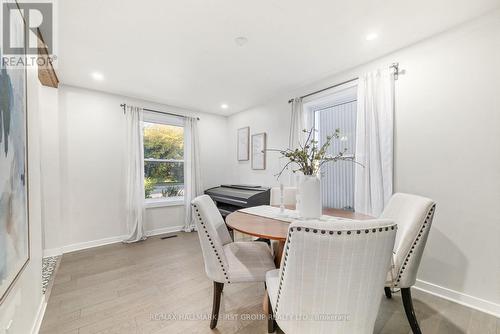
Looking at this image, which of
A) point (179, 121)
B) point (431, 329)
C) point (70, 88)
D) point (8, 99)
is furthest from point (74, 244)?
point (431, 329)

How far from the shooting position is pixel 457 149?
1967mm

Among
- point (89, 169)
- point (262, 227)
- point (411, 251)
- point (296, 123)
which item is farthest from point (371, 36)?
point (89, 169)

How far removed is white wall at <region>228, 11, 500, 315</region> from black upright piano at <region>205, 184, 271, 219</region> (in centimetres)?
180

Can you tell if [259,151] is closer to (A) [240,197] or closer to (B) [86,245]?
(A) [240,197]

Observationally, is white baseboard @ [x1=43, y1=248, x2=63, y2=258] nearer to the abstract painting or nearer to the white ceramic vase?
the abstract painting

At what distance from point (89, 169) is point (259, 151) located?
9.17 ft

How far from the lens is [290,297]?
0.97m

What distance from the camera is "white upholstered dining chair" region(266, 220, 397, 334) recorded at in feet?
2.81

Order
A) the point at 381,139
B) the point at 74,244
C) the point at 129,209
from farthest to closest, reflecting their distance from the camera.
Answer: the point at 129,209 → the point at 74,244 → the point at 381,139

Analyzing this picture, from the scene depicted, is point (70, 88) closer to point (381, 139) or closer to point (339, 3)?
point (339, 3)

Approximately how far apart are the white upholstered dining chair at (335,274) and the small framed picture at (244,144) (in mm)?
3516

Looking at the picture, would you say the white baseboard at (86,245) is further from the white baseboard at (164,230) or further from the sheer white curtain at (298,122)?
the sheer white curtain at (298,122)

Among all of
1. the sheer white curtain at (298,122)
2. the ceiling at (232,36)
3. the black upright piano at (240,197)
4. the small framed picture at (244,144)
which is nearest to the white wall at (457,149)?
the ceiling at (232,36)

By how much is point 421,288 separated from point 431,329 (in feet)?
2.17
